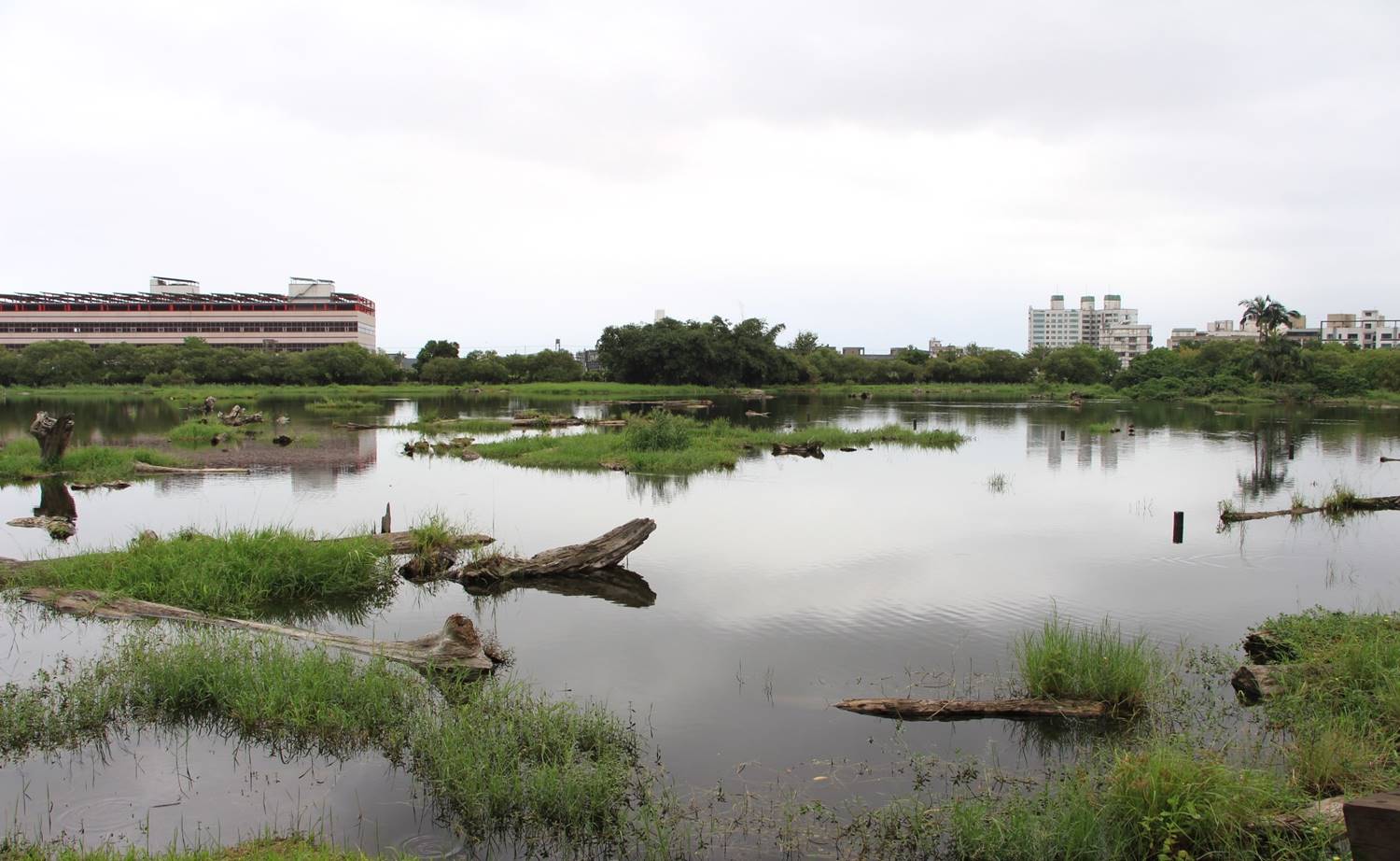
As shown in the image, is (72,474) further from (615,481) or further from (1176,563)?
(1176,563)

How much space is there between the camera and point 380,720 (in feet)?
26.6

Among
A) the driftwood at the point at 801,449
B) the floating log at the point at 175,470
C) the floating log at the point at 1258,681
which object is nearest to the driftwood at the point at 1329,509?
the floating log at the point at 1258,681

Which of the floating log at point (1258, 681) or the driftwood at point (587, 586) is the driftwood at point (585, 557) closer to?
the driftwood at point (587, 586)

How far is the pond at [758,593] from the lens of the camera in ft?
23.8

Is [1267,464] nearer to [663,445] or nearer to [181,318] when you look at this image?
[663,445]

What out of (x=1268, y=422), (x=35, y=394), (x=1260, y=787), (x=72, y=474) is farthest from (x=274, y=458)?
(x=35, y=394)

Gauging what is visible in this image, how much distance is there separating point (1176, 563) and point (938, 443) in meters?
22.6

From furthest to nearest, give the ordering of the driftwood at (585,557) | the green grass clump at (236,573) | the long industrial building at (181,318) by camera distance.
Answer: the long industrial building at (181,318) → the driftwood at (585,557) → the green grass clump at (236,573)

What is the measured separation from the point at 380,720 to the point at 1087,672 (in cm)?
693

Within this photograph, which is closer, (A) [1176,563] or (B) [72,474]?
(A) [1176,563]

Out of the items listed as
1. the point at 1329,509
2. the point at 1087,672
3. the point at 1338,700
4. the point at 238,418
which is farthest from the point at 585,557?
the point at 238,418

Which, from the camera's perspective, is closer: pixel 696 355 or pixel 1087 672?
pixel 1087 672

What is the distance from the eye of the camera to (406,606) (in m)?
12.5

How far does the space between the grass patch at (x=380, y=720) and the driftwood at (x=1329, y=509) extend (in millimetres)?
16853
